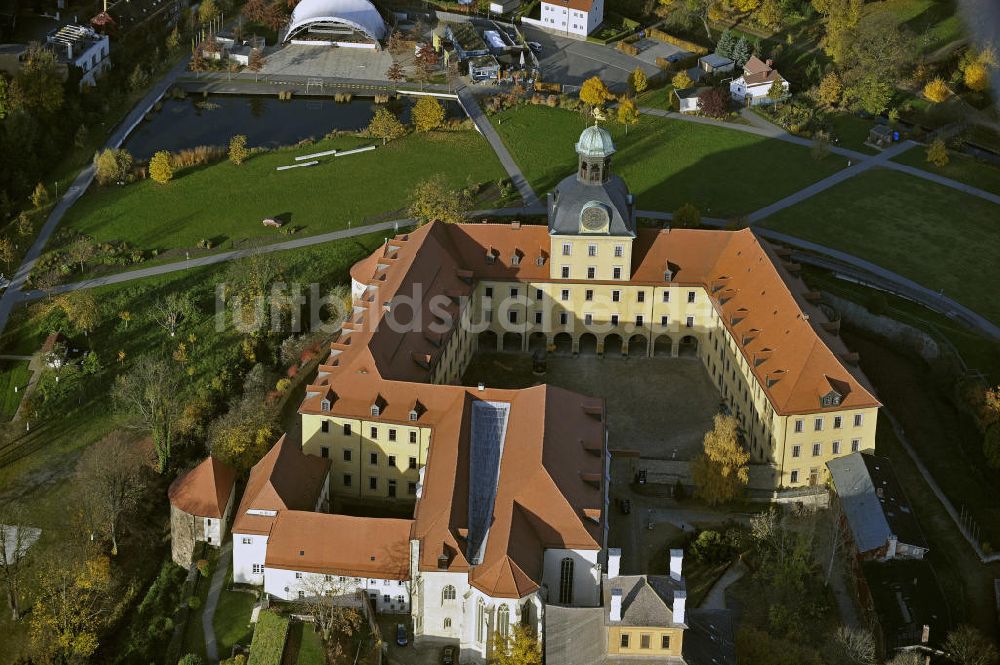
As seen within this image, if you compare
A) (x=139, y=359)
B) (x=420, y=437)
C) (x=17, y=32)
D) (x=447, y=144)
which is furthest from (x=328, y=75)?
(x=420, y=437)

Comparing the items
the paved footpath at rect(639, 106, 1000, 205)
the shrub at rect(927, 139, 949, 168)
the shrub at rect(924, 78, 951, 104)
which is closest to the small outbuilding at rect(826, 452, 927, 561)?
the paved footpath at rect(639, 106, 1000, 205)

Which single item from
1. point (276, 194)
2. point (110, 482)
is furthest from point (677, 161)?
point (110, 482)

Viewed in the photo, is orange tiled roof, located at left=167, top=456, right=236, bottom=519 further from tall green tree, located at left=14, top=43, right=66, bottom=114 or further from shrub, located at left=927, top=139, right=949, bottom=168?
shrub, located at left=927, top=139, right=949, bottom=168

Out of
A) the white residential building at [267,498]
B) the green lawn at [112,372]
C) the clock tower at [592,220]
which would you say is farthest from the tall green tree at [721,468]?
the green lawn at [112,372]

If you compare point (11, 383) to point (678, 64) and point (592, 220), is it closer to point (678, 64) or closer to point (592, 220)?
point (592, 220)

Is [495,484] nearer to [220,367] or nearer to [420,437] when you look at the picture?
[420,437]

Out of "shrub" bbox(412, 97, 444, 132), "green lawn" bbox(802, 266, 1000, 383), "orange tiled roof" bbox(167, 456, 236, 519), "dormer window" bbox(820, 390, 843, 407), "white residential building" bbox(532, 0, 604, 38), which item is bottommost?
"orange tiled roof" bbox(167, 456, 236, 519)
